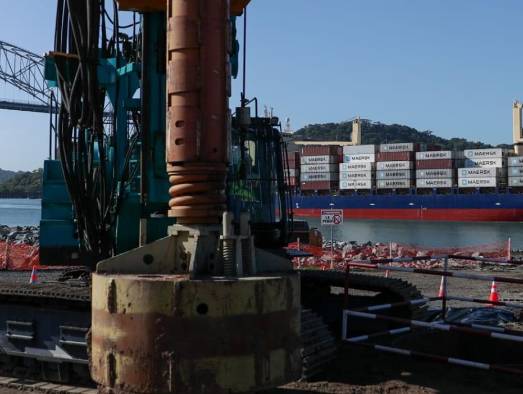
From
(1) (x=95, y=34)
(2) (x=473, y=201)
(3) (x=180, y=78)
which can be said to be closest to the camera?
(3) (x=180, y=78)

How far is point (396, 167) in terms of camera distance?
90.6 meters

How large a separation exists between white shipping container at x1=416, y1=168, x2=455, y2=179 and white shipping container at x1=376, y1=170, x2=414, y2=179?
3.57 ft

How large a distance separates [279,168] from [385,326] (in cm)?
299

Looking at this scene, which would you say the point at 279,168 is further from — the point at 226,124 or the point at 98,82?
the point at 226,124

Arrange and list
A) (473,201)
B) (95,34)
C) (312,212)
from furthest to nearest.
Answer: (312,212), (473,201), (95,34)

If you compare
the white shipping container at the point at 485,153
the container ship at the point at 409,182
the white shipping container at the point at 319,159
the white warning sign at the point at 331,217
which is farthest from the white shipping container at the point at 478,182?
the white warning sign at the point at 331,217

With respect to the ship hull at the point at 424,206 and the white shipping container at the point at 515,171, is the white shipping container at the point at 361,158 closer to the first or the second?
the ship hull at the point at 424,206

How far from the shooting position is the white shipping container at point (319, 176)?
313 ft

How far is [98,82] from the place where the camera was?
7.58m

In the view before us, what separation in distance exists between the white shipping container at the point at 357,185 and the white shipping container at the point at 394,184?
1.22 meters

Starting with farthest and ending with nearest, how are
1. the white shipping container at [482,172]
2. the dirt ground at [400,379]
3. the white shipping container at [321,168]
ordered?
the white shipping container at [321,168] → the white shipping container at [482,172] → the dirt ground at [400,379]

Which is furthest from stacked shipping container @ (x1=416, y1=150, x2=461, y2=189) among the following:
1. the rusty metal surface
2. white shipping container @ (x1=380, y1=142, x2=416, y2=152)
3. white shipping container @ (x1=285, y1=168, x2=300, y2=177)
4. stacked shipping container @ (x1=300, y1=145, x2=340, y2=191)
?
the rusty metal surface

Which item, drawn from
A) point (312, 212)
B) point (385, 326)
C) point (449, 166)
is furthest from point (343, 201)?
point (385, 326)

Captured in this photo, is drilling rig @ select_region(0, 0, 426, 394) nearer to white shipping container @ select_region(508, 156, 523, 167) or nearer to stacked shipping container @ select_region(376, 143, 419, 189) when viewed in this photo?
white shipping container @ select_region(508, 156, 523, 167)
